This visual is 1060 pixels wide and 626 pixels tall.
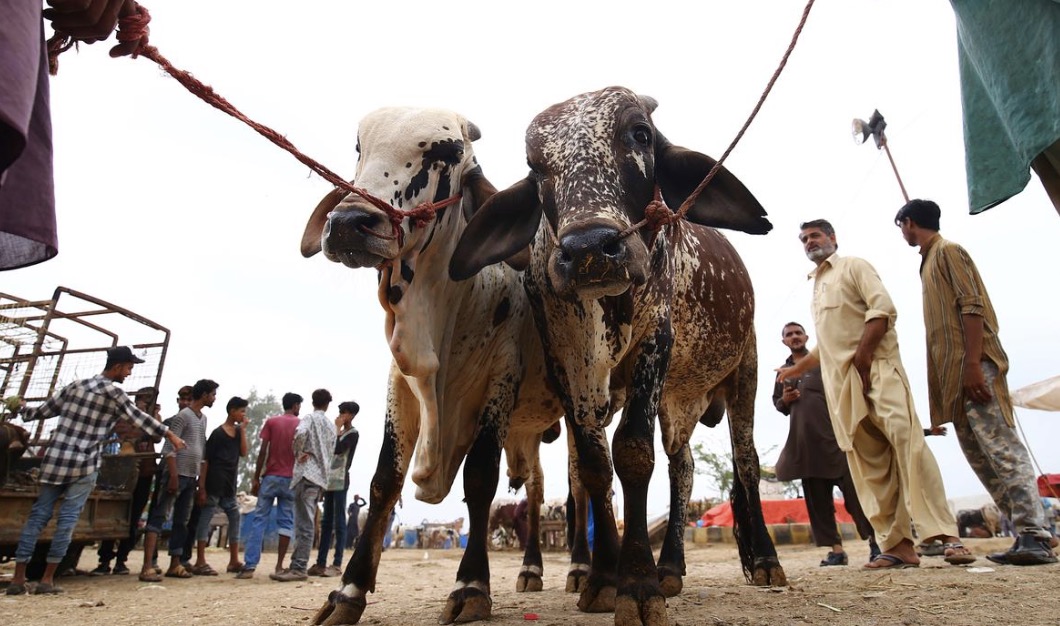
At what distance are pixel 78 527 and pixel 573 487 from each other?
4.83 m

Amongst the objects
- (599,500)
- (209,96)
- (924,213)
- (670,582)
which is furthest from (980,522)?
(209,96)

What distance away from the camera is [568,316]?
131 inches

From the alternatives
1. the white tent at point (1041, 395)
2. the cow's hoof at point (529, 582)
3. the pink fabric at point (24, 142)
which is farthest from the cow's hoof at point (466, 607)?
the white tent at point (1041, 395)

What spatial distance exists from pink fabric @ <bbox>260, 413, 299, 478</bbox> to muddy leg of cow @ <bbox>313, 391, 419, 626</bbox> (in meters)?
4.43

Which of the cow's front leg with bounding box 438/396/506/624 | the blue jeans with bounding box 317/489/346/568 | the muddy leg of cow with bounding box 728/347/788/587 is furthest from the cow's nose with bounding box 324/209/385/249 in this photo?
the blue jeans with bounding box 317/489/346/568

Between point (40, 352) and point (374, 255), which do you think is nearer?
point (374, 255)

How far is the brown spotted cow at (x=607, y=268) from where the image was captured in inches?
106

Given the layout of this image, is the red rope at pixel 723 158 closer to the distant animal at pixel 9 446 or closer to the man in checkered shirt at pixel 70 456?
the man in checkered shirt at pixel 70 456

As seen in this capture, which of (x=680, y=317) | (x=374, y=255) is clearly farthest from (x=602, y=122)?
(x=680, y=317)

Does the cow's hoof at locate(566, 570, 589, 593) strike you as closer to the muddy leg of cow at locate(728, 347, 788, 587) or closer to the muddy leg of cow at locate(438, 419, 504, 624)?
the muddy leg of cow at locate(728, 347, 788, 587)

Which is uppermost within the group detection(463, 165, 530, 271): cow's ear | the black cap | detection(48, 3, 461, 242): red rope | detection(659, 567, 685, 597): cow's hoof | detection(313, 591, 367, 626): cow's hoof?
detection(463, 165, 530, 271): cow's ear

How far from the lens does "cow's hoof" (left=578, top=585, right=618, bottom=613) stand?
3.33 metres

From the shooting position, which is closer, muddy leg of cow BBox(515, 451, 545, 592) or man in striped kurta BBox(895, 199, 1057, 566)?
man in striped kurta BBox(895, 199, 1057, 566)

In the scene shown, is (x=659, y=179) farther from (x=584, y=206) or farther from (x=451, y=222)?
(x=451, y=222)
